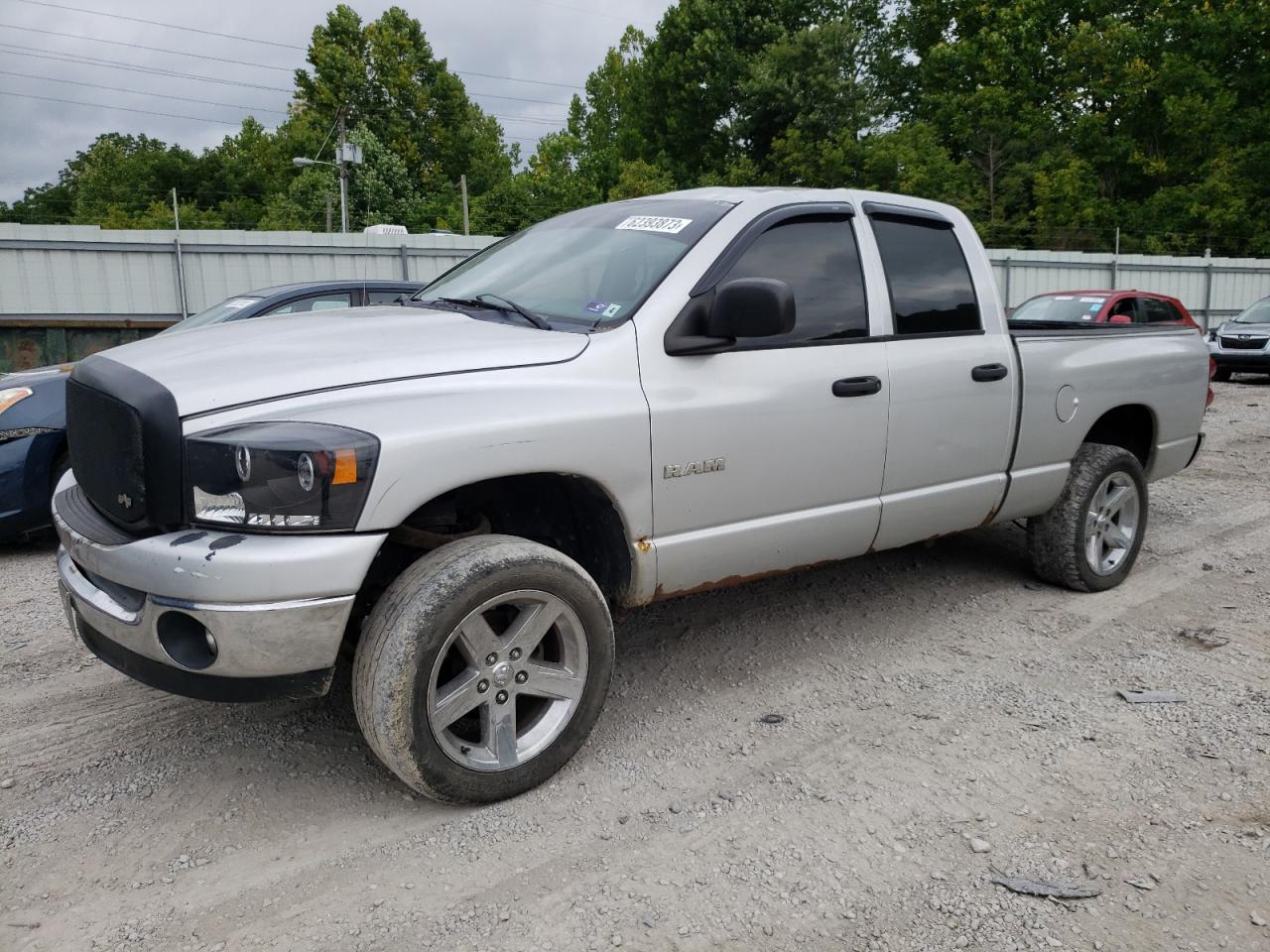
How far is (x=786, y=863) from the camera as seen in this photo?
2.69 m

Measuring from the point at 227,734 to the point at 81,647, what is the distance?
4.23 ft

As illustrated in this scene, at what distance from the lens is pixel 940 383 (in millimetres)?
4016

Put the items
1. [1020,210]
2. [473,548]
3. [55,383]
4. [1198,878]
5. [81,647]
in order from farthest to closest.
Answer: [1020,210], [55,383], [81,647], [473,548], [1198,878]

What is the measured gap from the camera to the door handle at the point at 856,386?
3646mm

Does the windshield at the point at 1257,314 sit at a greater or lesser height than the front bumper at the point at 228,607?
greater

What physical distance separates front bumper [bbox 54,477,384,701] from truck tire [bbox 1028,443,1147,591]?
11.7ft

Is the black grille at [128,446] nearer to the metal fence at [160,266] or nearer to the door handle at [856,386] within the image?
the door handle at [856,386]

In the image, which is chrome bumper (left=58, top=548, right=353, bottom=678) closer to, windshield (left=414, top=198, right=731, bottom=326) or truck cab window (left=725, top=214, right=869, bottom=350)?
windshield (left=414, top=198, right=731, bottom=326)

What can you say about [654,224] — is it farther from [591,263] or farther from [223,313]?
[223,313]

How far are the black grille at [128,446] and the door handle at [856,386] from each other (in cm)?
223

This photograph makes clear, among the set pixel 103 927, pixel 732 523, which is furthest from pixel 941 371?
pixel 103 927

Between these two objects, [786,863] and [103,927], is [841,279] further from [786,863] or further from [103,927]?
[103,927]

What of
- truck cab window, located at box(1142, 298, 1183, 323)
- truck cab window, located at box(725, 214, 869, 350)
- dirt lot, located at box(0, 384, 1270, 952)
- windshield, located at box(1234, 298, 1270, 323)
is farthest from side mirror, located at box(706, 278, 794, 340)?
windshield, located at box(1234, 298, 1270, 323)

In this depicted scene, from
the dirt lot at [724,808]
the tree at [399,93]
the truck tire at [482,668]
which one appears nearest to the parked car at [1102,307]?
the dirt lot at [724,808]
